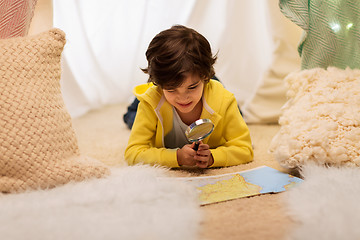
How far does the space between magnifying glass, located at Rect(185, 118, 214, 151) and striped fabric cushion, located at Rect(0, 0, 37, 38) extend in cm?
55

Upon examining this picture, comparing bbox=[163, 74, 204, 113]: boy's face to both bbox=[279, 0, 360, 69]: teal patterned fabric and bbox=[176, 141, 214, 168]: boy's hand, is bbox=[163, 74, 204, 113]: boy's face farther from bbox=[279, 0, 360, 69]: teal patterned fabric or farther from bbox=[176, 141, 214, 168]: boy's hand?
bbox=[279, 0, 360, 69]: teal patterned fabric

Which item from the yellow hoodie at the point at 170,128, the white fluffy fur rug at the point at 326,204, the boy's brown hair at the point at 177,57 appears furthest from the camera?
the yellow hoodie at the point at 170,128

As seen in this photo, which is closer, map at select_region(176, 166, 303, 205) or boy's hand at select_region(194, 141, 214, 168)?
map at select_region(176, 166, 303, 205)

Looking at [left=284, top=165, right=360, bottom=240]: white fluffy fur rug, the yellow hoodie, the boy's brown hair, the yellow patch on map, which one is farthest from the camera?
the yellow hoodie

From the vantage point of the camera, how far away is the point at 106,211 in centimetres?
81

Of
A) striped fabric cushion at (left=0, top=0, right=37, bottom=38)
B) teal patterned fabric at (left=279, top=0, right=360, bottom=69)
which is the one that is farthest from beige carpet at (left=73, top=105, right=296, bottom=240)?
striped fabric cushion at (left=0, top=0, right=37, bottom=38)

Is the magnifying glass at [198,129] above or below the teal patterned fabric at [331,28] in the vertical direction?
below

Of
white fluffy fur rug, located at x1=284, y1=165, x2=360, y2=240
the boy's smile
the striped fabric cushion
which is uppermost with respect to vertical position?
the striped fabric cushion

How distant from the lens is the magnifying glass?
3.37 ft

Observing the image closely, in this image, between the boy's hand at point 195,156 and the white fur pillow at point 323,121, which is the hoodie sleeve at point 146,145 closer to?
the boy's hand at point 195,156

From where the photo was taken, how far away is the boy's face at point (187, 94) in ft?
3.56

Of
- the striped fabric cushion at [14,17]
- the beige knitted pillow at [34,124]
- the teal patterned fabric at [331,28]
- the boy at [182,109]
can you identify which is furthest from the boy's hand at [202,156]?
the striped fabric cushion at [14,17]

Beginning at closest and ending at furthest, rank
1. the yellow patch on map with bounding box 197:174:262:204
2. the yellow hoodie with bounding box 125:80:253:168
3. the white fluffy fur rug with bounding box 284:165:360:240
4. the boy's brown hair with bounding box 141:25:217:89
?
the white fluffy fur rug with bounding box 284:165:360:240 < the yellow patch on map with bounding box 197:174:262:204 < the boy's brown hair with bounding box 141:25:217:89 < the yellow hoodie with bounding box 125:80:253:168

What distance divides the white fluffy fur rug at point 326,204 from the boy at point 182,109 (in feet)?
0.92
